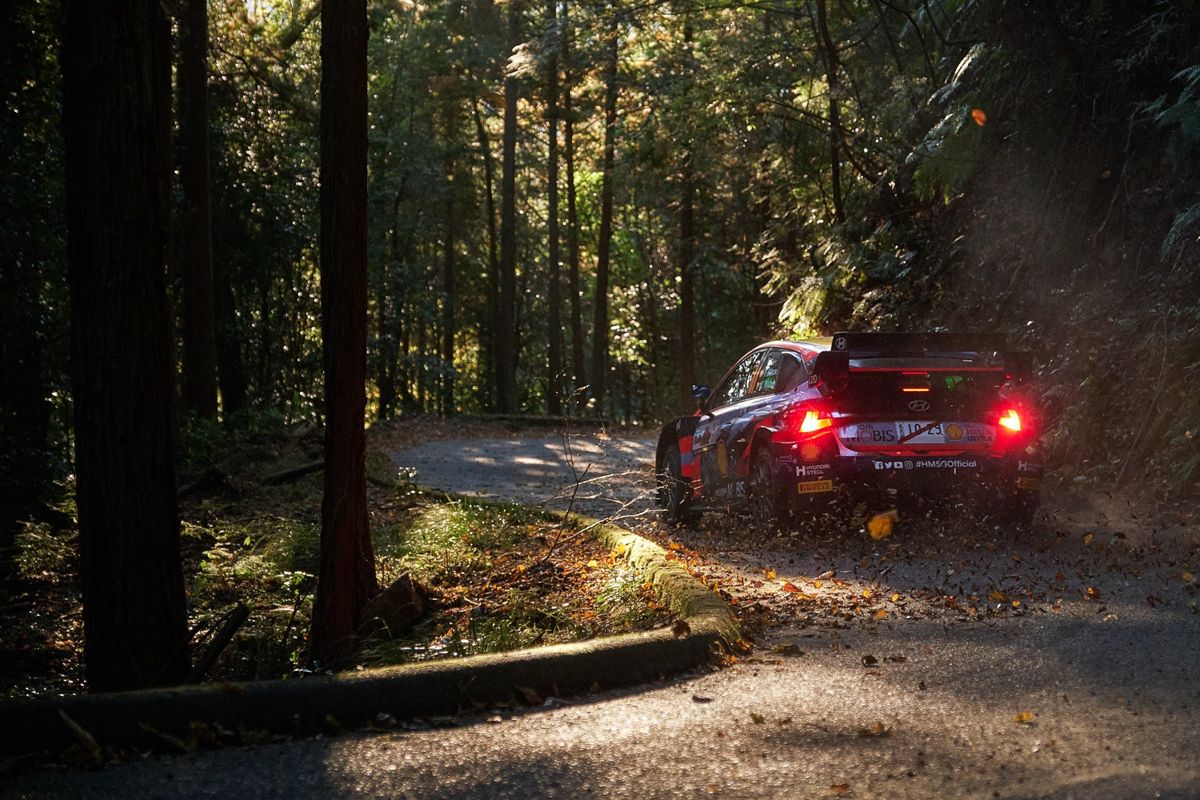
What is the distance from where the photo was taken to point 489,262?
2125 inches

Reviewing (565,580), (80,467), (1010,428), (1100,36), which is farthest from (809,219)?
(80,467)

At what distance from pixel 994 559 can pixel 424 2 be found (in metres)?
27.7

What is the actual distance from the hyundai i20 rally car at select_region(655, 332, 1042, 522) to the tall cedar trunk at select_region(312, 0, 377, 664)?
14.5 ft

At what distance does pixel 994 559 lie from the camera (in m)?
9.78

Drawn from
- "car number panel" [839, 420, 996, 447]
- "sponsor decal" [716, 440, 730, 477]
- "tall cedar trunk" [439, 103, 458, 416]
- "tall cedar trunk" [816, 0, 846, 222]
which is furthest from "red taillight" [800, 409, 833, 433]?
"tall cedar trunk" [439, 103, 458, 416]

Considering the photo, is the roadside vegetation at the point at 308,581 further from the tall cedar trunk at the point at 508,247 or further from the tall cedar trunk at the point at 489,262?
the tall cedar trunk at the point at 489,262

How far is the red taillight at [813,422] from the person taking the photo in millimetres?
10586

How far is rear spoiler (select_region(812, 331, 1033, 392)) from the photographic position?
10.6m

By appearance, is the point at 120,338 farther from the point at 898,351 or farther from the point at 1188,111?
the point at 1188,111

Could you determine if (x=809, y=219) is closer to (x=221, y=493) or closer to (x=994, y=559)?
(x=221, y=493)

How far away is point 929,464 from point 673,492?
134 inches

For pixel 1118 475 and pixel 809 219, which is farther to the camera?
pixel 809 219

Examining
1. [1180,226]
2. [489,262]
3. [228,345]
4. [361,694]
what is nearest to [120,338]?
[361,694]

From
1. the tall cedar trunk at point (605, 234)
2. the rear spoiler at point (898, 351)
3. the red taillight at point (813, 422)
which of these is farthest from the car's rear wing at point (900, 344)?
the tall cedar trunk at point (605, 234)
